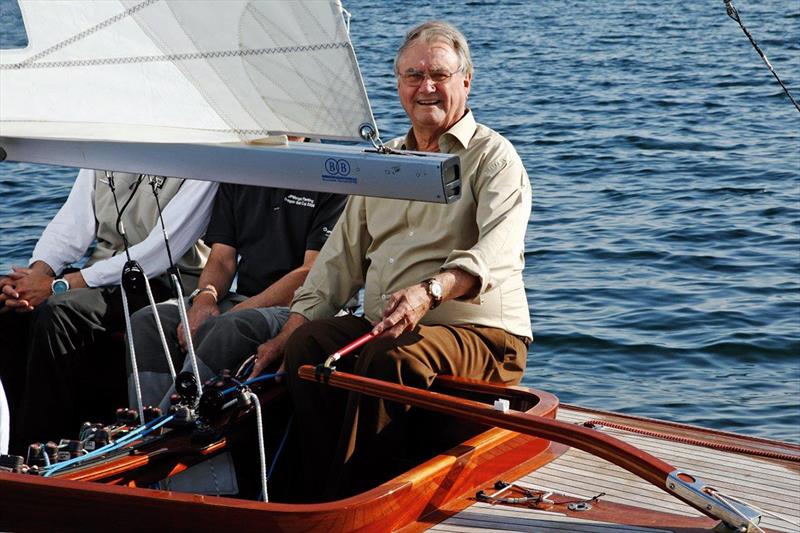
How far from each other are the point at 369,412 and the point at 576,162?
6993mm

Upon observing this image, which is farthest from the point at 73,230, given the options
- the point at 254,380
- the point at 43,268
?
the point at 254,380

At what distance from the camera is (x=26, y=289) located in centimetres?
416

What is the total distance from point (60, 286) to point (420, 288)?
4.87ft

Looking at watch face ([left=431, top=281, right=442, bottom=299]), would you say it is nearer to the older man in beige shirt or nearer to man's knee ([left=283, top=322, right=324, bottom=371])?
the older man in beige shirt

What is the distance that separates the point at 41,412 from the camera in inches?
156

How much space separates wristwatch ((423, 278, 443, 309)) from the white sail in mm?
597

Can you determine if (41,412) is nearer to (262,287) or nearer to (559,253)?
(262,287)

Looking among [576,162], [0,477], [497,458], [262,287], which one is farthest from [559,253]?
[0,477]

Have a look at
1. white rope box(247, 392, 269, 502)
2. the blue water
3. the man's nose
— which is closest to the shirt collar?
the man's nose

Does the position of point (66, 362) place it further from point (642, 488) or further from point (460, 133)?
point (642, 488)

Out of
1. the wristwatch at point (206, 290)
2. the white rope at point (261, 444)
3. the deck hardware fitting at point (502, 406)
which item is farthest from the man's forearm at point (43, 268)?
the deck hardware fitting at point (502, 406)

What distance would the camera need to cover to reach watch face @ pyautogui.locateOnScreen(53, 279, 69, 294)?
4168 mm

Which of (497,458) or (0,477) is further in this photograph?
(497,458)

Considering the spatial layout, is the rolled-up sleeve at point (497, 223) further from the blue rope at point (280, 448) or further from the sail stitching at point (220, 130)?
the sail stitching at point (220, 130)
